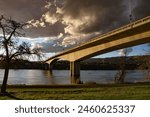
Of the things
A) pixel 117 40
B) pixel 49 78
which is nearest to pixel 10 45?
pixel 117 40

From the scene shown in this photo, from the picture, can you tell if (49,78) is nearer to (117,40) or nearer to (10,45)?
(117,40)

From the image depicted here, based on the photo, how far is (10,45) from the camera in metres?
17.6

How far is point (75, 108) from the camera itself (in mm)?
10281

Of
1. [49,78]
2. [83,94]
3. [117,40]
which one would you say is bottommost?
[83,94]


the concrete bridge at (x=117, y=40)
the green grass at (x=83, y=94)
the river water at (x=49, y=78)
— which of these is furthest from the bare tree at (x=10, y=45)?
the river water at (x=49, y=78)

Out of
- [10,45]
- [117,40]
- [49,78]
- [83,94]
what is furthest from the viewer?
[49,78]

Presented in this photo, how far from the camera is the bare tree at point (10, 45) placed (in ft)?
56.9

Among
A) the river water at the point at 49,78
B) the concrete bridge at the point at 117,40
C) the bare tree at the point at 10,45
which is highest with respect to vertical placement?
the concrete bridge at the point at 117,40

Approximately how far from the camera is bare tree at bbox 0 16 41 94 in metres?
17.3

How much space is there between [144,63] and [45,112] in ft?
72.9

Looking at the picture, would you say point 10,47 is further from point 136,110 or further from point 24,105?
point 136,110

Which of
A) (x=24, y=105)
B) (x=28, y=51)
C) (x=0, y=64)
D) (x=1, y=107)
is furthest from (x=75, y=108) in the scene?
(x=0, y=64)

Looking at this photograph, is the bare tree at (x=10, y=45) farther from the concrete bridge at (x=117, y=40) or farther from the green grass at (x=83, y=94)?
the concrete bridge at (x=117, y=40)

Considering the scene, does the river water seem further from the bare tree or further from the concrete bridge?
the bare tree
